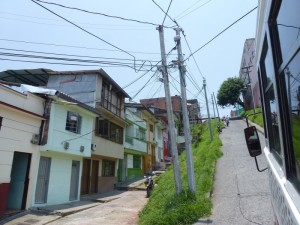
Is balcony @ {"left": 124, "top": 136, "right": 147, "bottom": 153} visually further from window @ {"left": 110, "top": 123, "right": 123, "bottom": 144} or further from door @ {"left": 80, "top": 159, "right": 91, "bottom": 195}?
door @ {"left": 80, "top": 159, "right": 91, "bottom": 195}

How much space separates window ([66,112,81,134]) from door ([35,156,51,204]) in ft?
7.73

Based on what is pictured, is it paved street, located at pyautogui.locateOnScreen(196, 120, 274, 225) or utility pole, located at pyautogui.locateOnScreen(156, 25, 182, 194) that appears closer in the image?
paved street, located at pyautogui.locateOnScreen(196, 120, 274, 225)

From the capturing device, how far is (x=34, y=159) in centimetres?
1434

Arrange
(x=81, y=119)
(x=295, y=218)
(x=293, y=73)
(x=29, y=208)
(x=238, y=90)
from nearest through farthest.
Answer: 1. (x=295, y=218)
2. (x=293, y=73)
3. (x=29, y=208)
4. (x=81, y=119)
5. (x=238, y=90)

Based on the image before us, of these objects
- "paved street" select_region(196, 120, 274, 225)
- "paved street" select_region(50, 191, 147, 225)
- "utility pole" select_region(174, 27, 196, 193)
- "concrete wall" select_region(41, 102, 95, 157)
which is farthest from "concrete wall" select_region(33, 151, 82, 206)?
"paved street" select_region(196, 120, 274, 225)

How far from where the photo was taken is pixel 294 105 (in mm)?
1750

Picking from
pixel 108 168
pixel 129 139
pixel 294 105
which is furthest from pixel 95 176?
pixel 294 105

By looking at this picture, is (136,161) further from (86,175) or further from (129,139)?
(86,175)

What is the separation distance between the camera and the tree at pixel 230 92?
50.4 metres

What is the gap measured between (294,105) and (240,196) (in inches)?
285

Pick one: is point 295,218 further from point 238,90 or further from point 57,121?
point 238,90

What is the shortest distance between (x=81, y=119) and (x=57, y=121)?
2771 mm

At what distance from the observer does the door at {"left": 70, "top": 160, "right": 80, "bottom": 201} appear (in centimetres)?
1805

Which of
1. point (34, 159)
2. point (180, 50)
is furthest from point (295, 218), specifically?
point (34, 159)
